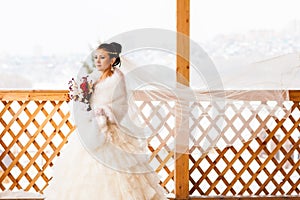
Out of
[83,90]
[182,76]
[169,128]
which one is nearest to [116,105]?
[83,90]

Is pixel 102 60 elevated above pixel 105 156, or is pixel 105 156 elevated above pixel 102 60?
pixel 102 60

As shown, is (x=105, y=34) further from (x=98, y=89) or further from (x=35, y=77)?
(x=98, y=89)

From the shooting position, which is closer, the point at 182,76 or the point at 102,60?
the point at 102,60

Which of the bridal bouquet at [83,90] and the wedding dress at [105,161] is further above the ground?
the bridal bouquet at [83,90]

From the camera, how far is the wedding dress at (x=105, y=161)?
326 centimetres

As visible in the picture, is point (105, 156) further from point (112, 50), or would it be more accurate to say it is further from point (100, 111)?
point (112, 50)

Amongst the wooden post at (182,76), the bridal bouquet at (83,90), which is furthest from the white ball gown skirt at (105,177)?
the wooden post at (182,76)

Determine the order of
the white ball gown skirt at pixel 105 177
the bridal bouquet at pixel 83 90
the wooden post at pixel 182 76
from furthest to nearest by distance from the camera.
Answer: the wooden post at pixel 182 76 → the bridal bouquet at pixel 83 90 → the white ball gown skirt at pixel 105 177

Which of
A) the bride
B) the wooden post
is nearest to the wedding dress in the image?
the bride

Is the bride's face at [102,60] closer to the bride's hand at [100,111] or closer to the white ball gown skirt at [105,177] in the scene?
the bride's hand at [100,111]

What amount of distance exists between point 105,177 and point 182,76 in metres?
0.98

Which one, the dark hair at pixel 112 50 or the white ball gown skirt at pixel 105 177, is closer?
the white ball gown skirt at pixel 105 177

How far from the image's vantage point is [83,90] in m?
3.39

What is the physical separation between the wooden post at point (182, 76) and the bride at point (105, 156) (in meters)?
0.58
